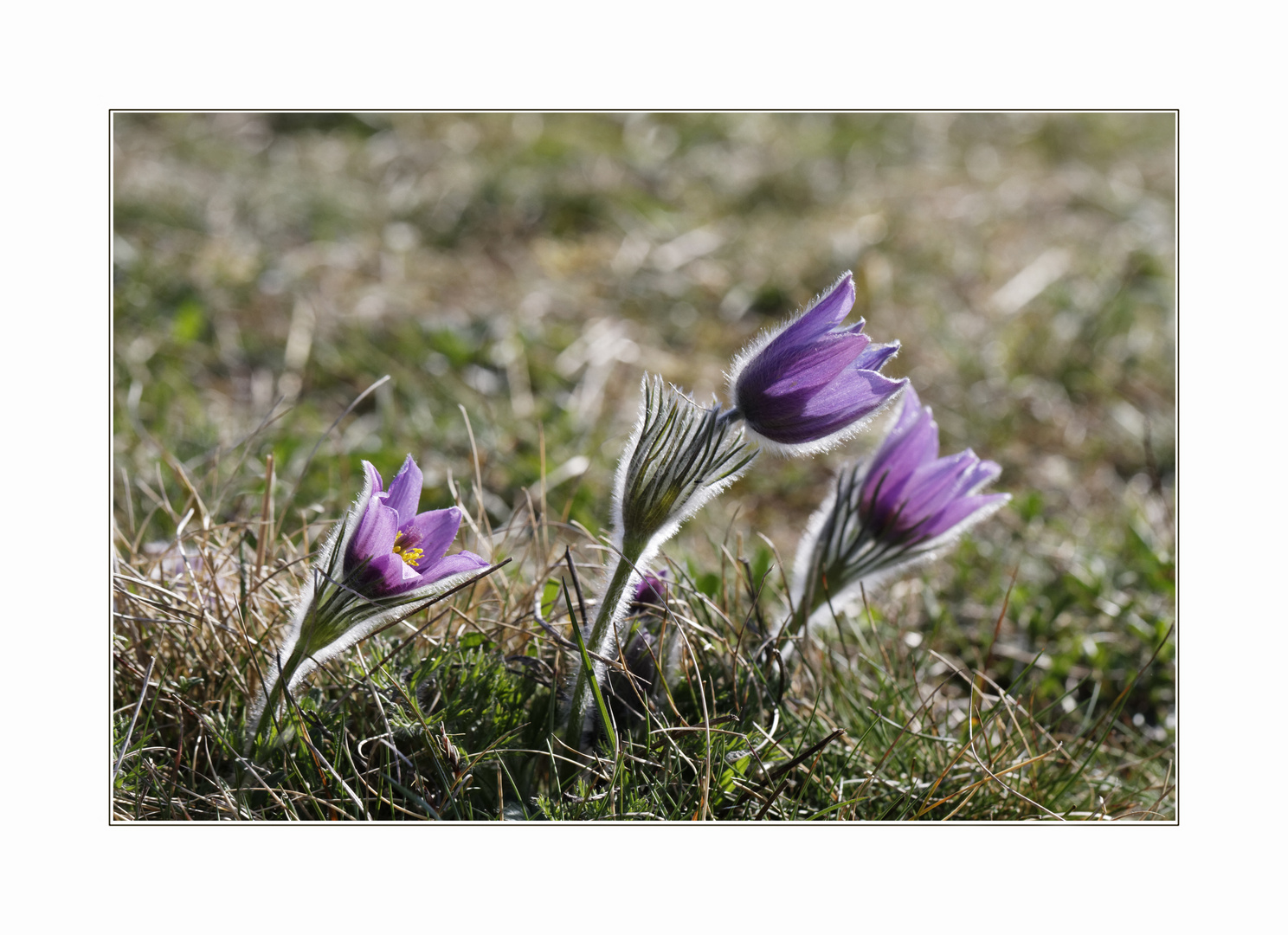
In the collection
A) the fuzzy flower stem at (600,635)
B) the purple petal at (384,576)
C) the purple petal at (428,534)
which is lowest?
the fuzzy flower stem at (600,635)

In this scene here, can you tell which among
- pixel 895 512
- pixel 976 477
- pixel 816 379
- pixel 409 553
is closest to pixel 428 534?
pixel 409 553

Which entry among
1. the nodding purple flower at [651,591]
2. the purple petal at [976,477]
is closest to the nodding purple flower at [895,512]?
the purple petal at [976,477]

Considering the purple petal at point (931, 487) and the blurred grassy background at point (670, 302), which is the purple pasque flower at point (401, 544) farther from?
the purple petal at point (931, 487)

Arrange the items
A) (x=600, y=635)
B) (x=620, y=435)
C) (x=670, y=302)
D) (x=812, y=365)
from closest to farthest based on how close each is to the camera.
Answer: (x=812, y=365) < (x=600, y=635) < (x=620, y=435) < (x=670, y=302)

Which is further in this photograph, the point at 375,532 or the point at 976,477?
the point at 976,477

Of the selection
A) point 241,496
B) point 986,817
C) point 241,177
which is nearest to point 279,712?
point 241,496

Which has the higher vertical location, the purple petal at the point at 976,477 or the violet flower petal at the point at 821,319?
the violet flower petal at the point at 821,319

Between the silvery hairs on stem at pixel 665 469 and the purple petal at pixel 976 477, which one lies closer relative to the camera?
the silvery hairs on stem at pixel 665 469

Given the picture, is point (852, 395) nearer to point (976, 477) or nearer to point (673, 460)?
point (673, 460)
